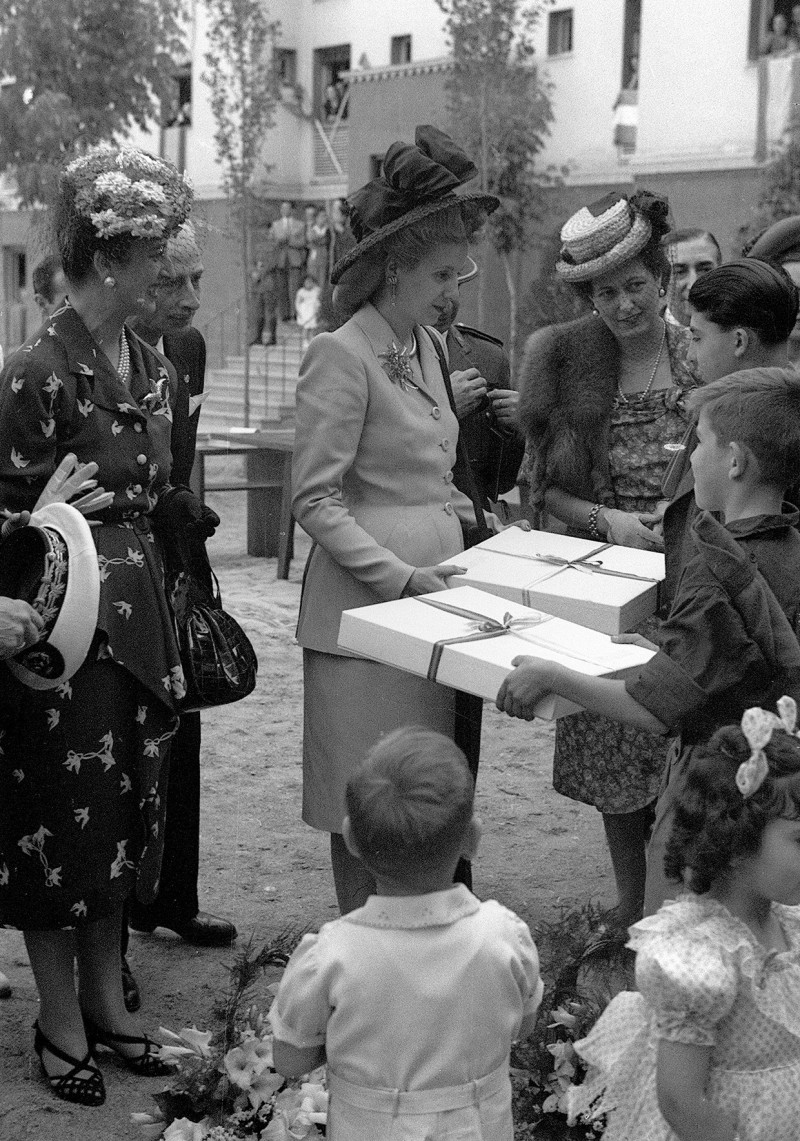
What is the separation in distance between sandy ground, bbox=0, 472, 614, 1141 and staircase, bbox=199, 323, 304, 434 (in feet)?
52.1

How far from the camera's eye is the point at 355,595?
3711 mm

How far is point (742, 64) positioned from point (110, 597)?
1942 cm

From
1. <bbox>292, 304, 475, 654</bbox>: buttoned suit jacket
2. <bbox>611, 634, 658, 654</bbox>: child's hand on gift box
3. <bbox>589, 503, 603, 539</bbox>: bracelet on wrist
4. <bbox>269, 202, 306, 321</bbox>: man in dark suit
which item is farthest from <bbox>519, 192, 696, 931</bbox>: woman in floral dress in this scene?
<bbox>269, 202, 306, 321</bbox>: man in dark suit

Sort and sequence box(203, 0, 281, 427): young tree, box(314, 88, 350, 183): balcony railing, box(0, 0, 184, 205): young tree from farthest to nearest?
box(314, 88, 350, 183): balcony railing < box(203, 0, 281, 427): young tree < box(0, 0, 184, 205): young tree

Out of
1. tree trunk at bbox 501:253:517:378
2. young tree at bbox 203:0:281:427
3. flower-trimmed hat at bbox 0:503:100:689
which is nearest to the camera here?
flower-trimmed hat at bbox 0:503:100:689

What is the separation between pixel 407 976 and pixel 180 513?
5.42 feet

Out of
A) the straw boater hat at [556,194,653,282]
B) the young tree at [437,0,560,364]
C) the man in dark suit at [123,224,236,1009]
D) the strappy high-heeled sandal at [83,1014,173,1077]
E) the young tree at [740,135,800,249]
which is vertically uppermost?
the young tree at [437,0,560,364]

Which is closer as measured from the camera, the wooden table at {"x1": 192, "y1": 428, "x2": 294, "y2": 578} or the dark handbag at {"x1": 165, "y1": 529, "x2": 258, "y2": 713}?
the dark handbag at {"x1": 165, "y1": 529, "x2": 258, "y2": 713}

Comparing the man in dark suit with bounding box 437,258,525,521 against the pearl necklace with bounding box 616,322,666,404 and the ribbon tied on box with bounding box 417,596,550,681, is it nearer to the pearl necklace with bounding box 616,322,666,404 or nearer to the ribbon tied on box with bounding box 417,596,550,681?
the pearl necklace with bounding box 616,322,666,404

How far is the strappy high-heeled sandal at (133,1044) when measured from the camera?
3576 mm

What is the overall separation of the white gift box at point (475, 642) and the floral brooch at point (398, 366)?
66cm

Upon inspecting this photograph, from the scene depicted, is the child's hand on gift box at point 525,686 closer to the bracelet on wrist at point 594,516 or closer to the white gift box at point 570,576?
the white gift box at point 570,576

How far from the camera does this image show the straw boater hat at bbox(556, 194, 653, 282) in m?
4.09

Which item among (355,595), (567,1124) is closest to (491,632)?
(355,595)
